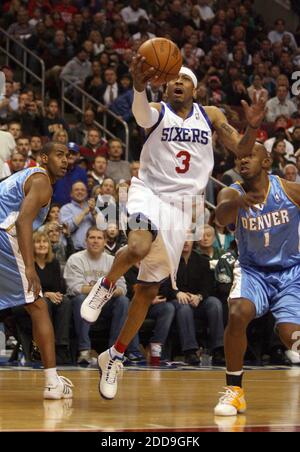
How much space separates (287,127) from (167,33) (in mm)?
3281

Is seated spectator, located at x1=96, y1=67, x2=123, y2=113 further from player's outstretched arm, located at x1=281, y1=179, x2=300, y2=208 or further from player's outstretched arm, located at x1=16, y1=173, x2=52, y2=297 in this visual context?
player's outstretched arm, located at x1=281, y1=179, x2=300, y2=208

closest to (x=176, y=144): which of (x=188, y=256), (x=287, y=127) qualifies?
(x=188, y=256)

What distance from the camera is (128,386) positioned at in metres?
8.25

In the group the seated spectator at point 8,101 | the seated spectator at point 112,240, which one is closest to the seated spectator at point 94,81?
the seated spectator at point 8,101

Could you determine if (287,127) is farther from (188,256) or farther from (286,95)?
(188,256)

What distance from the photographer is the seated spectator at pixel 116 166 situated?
13.1 meters

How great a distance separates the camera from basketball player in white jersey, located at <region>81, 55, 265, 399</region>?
7.05 m

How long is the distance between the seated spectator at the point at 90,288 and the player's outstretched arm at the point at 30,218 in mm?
3425

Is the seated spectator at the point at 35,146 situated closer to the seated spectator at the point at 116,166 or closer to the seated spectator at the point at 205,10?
the seated spectator at the point at 116,166

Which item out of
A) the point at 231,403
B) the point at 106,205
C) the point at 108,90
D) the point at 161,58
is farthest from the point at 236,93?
the point at 231,403

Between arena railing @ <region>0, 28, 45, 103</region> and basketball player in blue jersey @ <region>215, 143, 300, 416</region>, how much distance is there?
8.64 metres

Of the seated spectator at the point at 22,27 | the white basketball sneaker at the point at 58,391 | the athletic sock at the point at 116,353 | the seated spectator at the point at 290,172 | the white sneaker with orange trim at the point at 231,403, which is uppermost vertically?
the seated spectator at the point at 22,27

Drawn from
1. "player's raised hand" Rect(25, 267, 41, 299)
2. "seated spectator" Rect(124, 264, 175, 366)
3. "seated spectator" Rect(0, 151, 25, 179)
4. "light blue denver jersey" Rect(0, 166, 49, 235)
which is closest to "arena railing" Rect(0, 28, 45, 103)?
"seated spectator" Rect(0, 151, 25, 179)

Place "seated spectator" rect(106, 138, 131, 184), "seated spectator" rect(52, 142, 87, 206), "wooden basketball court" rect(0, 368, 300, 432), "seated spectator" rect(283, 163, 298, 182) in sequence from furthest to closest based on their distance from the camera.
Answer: "seated spectator" rect(283, 163, 298, 182) < "seated spectator" rect(106, 138, 131, 184) < "seated spectator" rect(52, 142, 87, 206) < "wooden basketball court" rect(0, 368, 300, 432)
